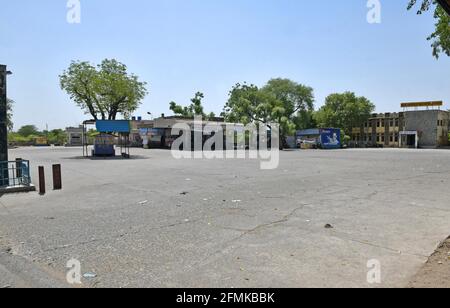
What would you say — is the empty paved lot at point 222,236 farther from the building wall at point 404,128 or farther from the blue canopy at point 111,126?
the building wall at point 404,128

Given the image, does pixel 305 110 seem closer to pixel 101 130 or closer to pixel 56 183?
pixel 101 130

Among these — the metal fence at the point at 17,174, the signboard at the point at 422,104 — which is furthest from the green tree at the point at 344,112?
the metal fence at the point at 17,174

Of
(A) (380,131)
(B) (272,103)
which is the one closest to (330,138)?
(B) (272,103)

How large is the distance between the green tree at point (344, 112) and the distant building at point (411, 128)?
12.3 feet

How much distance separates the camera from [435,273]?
422 centimetres

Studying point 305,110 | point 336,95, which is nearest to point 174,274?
point 305,110

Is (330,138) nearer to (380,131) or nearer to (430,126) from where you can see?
(430,126)

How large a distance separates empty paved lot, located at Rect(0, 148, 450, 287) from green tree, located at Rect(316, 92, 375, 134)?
68.9 meters

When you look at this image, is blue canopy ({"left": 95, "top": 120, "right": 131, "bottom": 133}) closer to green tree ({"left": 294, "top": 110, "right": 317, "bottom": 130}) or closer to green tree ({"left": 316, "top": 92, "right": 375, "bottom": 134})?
green tree ({"left": 294, "top": 110, "right": 317, "bottom": 130})

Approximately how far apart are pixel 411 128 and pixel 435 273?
250ft

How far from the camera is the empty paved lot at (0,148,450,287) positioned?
425 cm

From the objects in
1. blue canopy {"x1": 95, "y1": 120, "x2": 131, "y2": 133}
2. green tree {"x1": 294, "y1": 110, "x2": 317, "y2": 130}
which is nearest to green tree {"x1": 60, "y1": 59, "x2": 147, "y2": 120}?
blue canopy {"x1": 95, "y1": 120, "x2": 131, "y2": 133}
